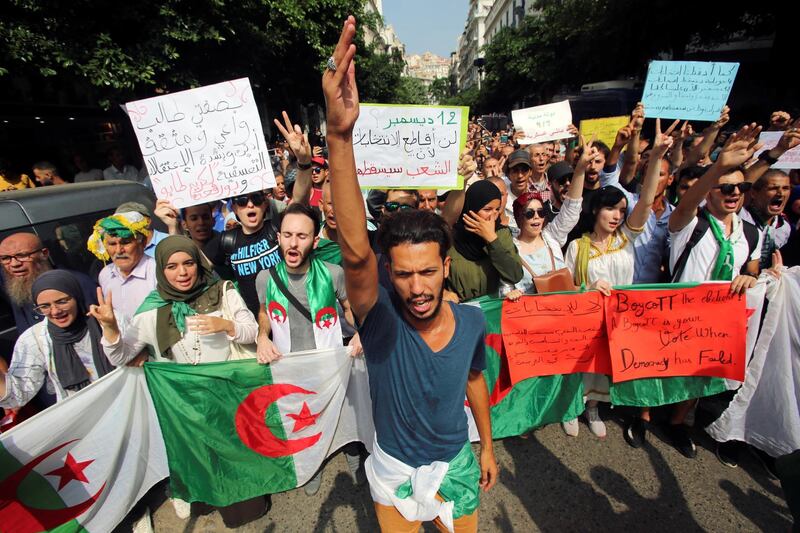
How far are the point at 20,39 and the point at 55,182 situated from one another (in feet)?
9.15

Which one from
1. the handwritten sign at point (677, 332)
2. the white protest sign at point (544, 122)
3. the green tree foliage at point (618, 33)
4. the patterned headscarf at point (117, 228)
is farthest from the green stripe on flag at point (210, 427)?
the green tree foliage at point (618, 33)

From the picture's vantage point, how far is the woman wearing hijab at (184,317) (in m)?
2.44

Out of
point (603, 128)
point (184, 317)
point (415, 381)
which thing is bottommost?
point (415, 381)

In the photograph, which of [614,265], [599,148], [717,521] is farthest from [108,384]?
[599,148]

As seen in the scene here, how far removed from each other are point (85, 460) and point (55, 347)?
685 mm

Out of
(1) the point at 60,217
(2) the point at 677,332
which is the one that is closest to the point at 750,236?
(2) the point at 677,332

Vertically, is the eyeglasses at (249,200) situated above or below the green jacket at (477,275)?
above

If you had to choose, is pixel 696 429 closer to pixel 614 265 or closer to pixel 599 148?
pixel 614 265

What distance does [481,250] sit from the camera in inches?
112

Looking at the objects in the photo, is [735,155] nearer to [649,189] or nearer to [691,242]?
[649,189]

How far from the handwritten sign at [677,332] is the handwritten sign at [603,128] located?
3.63 metres

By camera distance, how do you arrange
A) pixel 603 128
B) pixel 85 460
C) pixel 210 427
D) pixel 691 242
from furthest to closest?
pixel 603 128
pixel 691 242
pixel 210 427
pixel 85 460

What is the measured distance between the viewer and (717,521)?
247 centimetres

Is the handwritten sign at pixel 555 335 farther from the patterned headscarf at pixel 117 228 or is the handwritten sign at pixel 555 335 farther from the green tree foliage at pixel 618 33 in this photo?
the green tree foliage at pixel 618 33
